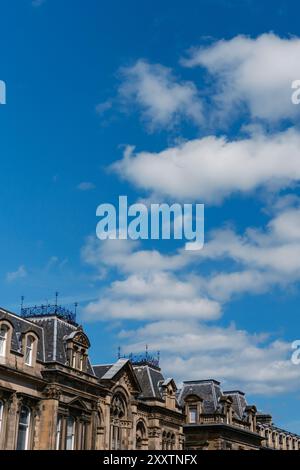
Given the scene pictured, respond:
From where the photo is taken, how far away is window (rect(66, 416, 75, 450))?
53.0 metres

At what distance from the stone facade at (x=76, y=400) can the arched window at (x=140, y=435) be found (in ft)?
0.21

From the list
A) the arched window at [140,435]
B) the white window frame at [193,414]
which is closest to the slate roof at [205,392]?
the white window frame at [193,414]

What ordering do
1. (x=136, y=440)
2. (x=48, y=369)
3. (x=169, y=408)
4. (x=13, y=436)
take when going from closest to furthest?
(x=13, y=436)
(x=48, y=369)
(x=136, y=440)
(x=169, y=408)

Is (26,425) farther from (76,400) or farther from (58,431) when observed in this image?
(76,400)

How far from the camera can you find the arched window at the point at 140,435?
2506 inches

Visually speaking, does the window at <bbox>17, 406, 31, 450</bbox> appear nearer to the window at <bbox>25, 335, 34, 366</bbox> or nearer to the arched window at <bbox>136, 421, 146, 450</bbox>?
the window at <bbox>25, 335, 34, 366</bbox>

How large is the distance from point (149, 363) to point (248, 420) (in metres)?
20.1

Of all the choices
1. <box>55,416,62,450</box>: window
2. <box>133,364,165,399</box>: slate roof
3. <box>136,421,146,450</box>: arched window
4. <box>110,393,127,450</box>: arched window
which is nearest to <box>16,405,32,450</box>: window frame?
<box>55,416,62,450</box>: window

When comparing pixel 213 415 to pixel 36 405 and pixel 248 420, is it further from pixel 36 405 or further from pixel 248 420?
pixel 36 405

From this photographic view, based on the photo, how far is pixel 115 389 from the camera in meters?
59.8

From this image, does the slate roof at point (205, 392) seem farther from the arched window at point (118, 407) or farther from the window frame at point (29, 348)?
the window frame at point (29, 348)

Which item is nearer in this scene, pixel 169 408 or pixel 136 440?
pixel 136 440

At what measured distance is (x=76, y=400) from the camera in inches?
2100
